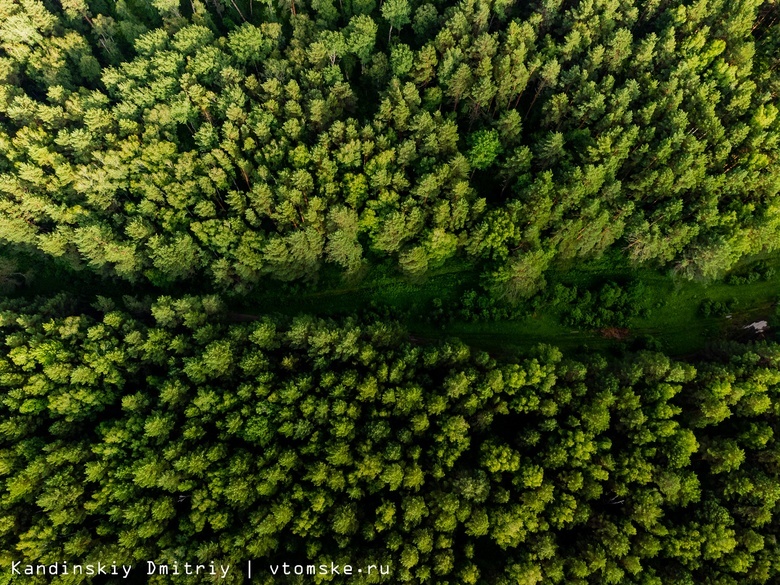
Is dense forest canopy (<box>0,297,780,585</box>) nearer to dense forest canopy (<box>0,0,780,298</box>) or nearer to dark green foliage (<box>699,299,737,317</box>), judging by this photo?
dark green foliage (<box>699,299,737,317</box>)

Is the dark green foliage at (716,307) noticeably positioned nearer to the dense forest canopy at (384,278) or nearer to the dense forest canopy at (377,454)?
the dense forest canopy at (384,278)

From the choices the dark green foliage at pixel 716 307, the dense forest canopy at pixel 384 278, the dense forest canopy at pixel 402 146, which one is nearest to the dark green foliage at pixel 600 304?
the dense forest canopy at pixel 384 278

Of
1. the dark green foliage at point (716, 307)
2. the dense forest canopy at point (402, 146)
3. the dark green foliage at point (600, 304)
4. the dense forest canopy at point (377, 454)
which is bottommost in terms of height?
the dense forest canopy at point (377, 454)

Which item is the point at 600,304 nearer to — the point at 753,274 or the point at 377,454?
the point at 753,274

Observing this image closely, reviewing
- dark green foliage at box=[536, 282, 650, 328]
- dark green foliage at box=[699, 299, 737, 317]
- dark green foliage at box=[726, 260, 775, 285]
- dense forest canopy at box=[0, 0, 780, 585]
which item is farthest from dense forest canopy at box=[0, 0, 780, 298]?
dark green foliage at box=[699, 299, 737, 317]

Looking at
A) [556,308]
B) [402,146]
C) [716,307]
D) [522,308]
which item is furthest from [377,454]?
[716,307]
